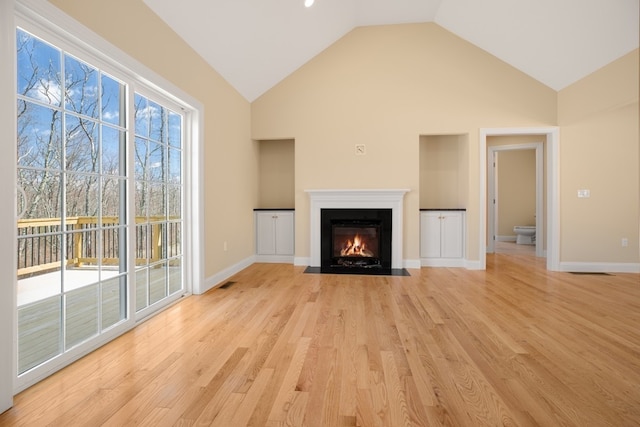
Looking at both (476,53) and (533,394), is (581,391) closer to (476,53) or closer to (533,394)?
(533,394)

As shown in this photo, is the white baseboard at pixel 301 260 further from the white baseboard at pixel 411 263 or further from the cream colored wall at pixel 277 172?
the white baseboard at pixel 411 263

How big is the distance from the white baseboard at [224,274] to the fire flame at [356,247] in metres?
1.46

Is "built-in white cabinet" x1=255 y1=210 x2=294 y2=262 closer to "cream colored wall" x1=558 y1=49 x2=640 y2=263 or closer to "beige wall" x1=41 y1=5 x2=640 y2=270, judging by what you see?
"beige wall" x1=41 y1=5 x2=640 y2=270

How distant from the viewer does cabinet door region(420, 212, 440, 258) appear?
502cm

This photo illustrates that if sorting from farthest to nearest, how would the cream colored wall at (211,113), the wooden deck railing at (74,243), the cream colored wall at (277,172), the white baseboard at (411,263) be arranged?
the cream colored wall at (277,172)
the white baseboard at (411,263)
the cream colored wall at (211,113)
the wooden deck railing at (74,243)

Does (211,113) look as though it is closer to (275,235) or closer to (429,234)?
(275,235)

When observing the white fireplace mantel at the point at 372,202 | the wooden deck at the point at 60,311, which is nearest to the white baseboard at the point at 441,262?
the white fireplace mantel at the point at 372,202

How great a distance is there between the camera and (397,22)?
485 centimetres

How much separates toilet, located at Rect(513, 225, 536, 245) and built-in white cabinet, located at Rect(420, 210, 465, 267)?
3823mm

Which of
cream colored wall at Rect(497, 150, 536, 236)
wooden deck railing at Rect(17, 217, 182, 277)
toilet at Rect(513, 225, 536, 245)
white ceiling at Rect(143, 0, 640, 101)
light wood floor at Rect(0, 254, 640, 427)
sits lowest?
light wood floor at Rect(0, 254, 640, 427)

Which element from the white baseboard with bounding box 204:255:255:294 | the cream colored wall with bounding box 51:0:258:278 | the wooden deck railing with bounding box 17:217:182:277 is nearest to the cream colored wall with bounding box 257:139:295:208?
the cream colored wall with bounding box 51:0:258:278

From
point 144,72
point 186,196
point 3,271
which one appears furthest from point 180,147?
point 3,271

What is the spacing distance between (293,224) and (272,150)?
137 centimetres

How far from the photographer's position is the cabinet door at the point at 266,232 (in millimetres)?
5320
